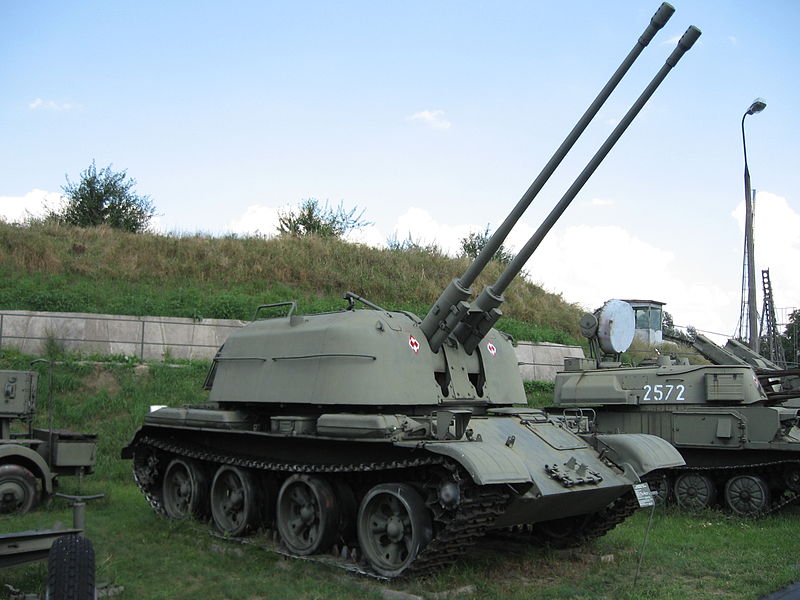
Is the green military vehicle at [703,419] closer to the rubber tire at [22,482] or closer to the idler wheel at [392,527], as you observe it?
the idler wheel at [392,527]

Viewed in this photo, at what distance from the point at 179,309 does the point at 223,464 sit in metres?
10.7

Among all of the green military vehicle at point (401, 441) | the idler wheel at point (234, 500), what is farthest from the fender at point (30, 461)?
the idler wheel at point (234, 500)

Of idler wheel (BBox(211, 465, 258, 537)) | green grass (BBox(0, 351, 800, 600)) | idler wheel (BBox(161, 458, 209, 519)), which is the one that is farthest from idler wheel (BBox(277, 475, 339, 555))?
idler wheel (BBox(161, 458, 209, 519))

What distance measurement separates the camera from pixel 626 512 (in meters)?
9.45

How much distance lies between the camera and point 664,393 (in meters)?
13.7

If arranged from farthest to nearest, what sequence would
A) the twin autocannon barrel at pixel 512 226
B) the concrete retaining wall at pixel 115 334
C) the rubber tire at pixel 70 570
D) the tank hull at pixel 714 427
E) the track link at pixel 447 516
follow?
the concrete retaining wall at pixel 115 334 < the tank hull at pixel 714 427 < the twin autocannon barrel at pixel 512 226 < the track link at pixel 447 516 < the rubber tire at pixel 70 570

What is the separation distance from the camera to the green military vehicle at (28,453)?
11.1m

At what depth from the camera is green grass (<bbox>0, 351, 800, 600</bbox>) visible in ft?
24.8

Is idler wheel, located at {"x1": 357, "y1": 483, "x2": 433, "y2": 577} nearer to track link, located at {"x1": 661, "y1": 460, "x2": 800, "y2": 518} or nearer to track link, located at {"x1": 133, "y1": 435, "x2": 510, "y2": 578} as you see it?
track link, located at {"x1": 133, "y1": 435, "x2": 510, "y2": 578}

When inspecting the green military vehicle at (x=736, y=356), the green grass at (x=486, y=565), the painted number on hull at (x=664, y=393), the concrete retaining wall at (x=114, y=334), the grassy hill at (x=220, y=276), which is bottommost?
the green grass at (x=486, y=565)

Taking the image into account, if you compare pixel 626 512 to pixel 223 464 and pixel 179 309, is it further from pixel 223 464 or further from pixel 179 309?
pixel 179 309

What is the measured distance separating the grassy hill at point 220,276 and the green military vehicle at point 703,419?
29.4ft

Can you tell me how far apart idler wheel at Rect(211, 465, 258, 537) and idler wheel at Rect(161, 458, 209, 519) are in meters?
0.39

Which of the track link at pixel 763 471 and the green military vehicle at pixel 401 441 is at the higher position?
the green military vehicle at pixel 401 441
